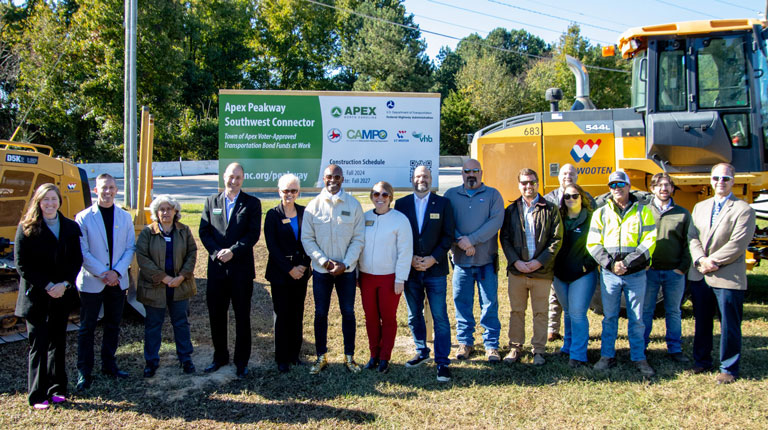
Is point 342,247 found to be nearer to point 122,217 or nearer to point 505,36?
A: point 122,217

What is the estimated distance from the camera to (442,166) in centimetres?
3384

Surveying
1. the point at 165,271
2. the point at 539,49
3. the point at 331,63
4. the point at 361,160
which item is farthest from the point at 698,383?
the point at 539,49

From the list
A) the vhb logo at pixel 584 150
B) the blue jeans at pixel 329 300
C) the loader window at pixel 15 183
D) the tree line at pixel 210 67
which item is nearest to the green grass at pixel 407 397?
the blue jeans at pixel 329 300

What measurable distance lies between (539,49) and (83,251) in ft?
229

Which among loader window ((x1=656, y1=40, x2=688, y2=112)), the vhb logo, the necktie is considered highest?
loader window ((x1=656, y1=40, x2=688, y2=112))

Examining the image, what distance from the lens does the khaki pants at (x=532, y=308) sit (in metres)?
5.55

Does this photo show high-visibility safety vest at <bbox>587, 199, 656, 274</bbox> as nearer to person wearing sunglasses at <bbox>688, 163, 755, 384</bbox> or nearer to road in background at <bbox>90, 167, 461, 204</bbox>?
person wearing sunglasses at <bbox>688, 163, 755, 384</bbox>

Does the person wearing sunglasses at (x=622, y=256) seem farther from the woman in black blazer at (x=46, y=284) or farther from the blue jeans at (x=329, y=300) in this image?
the woman in black blazer at (x=46, y=284)

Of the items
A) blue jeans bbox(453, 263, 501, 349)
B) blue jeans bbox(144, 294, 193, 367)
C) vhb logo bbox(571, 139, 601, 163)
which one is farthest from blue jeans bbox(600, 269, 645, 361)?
blue jeans bbox(144, 294, 193, 367)

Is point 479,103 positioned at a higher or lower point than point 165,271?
higher

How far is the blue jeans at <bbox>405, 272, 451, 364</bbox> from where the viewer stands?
5.32 meters

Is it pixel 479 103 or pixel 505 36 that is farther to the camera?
pixel 505 36

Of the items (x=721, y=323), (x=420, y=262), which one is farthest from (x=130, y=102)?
(x=721, y=323)

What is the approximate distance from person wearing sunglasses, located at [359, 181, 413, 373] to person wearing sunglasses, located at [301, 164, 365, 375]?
0.12 metres
